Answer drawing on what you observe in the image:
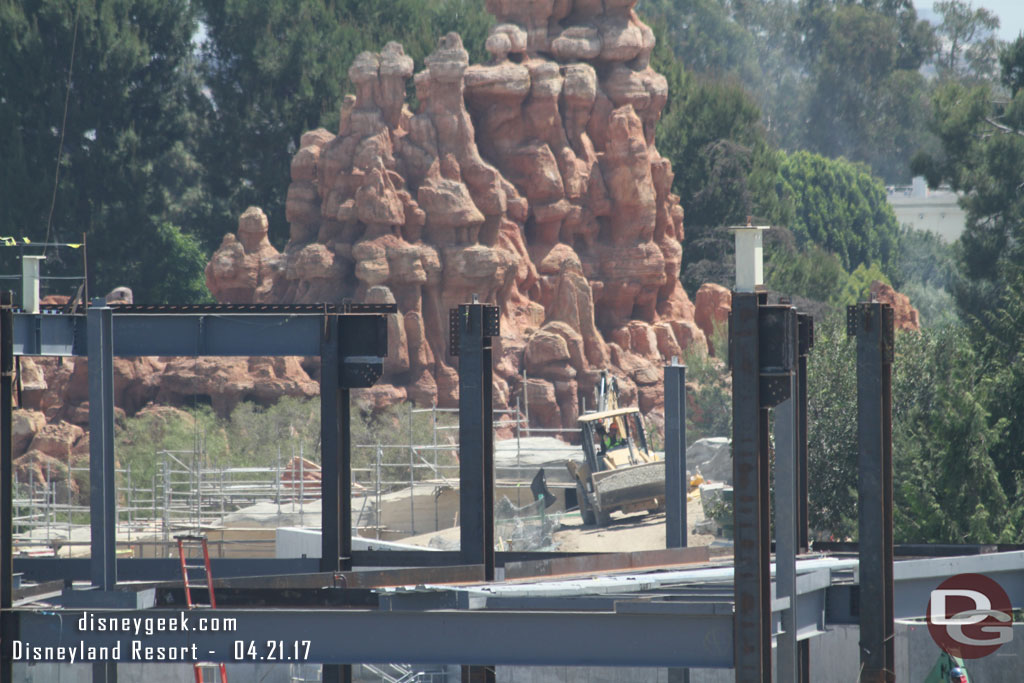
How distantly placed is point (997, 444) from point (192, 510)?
691 inches

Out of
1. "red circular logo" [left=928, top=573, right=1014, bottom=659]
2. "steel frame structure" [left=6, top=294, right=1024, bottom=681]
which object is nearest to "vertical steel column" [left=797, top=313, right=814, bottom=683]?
"steel frame structure" [left=6, top=294, right=1024, bottom=681]

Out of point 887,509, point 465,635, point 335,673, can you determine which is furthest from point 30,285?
point 887,509

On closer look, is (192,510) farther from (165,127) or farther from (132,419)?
(165,127)

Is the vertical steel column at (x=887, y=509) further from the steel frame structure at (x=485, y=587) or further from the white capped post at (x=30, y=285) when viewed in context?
the white capped post at (x=30, y=285)

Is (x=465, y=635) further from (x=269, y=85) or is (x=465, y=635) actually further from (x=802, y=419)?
(x=269, y=85)

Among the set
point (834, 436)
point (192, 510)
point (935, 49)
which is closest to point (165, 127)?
point (192, 510)

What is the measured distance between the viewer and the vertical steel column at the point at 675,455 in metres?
21.9

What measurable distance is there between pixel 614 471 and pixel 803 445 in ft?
48.9

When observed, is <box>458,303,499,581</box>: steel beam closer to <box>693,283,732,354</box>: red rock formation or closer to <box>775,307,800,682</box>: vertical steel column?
A: <box>775,307,800,682</box>: vertical steel column

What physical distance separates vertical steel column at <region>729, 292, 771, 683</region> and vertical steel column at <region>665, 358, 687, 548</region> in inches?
386

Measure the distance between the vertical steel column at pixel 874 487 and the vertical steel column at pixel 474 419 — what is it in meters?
4.21

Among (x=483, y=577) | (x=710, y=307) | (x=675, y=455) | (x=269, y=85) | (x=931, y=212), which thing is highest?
(x=269, y=85)

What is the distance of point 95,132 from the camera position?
54.2 m

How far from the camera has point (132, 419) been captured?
139 ft
